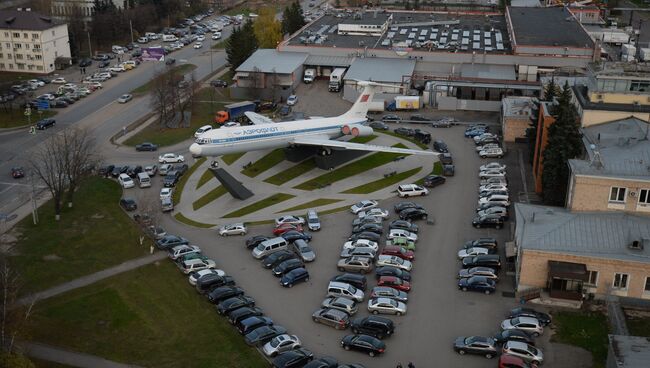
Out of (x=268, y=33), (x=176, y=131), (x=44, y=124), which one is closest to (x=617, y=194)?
(x=176, y=131)

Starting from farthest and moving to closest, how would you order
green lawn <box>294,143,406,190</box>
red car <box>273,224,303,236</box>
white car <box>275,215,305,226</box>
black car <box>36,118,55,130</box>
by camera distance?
black car <box>36,118,55,130</box> → green lawn <box>294,143,406,190</box> → white car <box>275,215,305,226</box> → red car <box>273,224,303,236</box>

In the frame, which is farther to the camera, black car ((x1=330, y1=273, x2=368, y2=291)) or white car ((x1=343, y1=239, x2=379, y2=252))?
white car ((x1=343, y1=239, x2=379, y2=252))

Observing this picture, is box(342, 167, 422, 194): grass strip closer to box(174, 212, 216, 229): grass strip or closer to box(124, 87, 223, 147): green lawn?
box(174, 212, 216, 229): grass strip

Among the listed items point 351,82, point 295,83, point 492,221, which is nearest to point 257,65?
point 295,83

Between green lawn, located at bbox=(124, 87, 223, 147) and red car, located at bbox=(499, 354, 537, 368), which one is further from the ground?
red car, located at bbox=(499, 354, 537, 368)

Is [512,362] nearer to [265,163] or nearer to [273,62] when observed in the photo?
[265,163]

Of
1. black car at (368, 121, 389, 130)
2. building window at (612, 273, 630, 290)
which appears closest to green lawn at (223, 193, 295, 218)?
black car at (368, 121, 389, 130)
